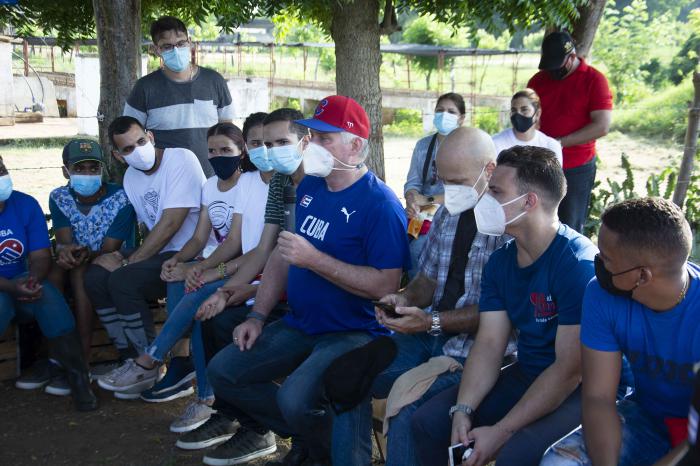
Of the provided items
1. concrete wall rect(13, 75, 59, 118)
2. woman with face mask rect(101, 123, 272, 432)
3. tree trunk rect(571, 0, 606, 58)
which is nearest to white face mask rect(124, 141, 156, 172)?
woman with face mask rect(101, 123, 272, 432)

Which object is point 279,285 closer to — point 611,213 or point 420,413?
point 420,413

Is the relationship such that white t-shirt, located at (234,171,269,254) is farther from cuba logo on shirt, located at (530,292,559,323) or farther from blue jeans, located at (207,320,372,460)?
cuba logo on shirt, located at (530,292,559,323)

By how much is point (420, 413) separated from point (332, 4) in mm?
4207

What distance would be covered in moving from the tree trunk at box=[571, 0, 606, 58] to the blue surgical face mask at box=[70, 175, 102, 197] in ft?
15.3

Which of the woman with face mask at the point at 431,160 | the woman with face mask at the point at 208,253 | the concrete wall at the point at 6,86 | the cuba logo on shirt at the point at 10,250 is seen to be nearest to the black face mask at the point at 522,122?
the woman with face mask at the point at 431,160

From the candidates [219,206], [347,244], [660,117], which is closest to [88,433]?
[219,206]

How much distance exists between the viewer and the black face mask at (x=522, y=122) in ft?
18.4

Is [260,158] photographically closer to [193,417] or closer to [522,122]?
[193,417]

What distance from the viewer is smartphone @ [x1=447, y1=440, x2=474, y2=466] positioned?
288cm

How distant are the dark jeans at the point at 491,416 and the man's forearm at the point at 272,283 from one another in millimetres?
1258

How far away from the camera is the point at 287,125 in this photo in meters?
4.33

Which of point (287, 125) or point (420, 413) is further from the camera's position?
point (287, 125)

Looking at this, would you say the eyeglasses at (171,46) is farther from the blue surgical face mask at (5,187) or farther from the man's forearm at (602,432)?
the man's forearm at (602,432)

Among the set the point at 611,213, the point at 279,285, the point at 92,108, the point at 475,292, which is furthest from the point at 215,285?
the point at 92,108
